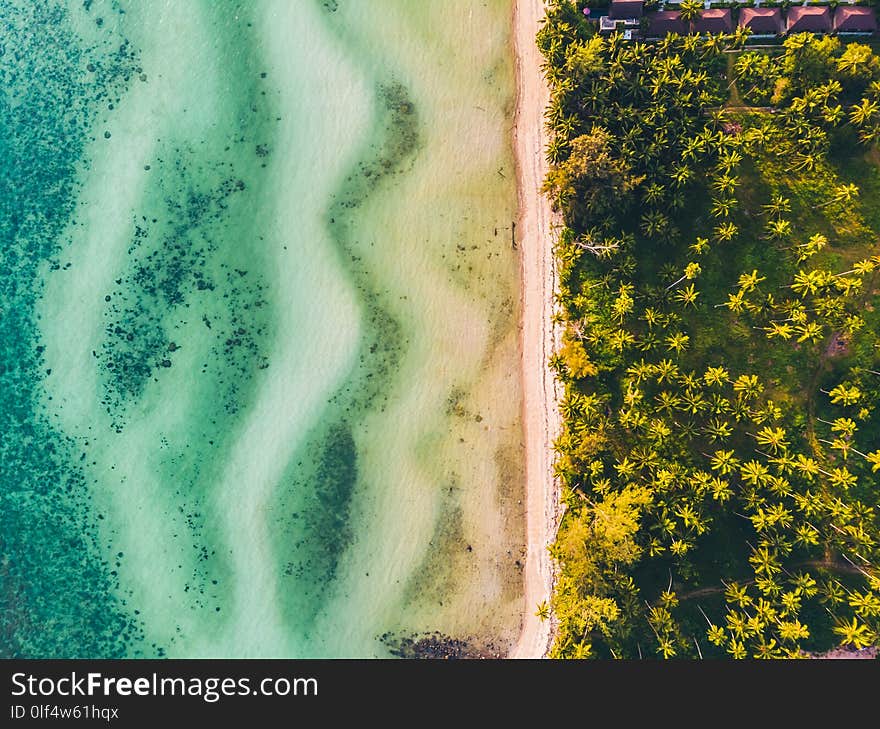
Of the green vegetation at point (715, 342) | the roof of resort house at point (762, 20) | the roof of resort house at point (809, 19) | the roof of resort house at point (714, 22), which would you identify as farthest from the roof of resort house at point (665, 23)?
the roof of resort house at point (809, 19)

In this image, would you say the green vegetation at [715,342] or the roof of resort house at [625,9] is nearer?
the green vegetation at [715,342]

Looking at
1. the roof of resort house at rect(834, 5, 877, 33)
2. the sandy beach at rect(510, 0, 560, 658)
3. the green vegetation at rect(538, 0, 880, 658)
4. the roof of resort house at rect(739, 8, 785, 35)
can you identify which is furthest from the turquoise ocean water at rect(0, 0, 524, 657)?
the roof of resort house at rect(834, 5, 877, 33)

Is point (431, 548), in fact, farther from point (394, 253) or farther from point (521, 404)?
point (394, 253)

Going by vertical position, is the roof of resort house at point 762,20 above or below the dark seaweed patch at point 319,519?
above

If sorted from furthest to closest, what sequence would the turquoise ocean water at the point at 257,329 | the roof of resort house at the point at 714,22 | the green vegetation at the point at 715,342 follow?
the turquoise ocean water at the point at 257,329 < the roof of resort house at the point at 714,22 < the green vegetation at the point at 715,342

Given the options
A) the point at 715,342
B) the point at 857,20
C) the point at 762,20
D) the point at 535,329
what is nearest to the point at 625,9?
the point at 762,20

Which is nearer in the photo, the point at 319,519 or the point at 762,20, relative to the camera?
the point at 762,20

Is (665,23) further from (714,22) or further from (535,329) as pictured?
(535,329)

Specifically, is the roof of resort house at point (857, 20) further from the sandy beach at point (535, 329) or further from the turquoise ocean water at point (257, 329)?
the turquoise ocean water at point (257, 329)
